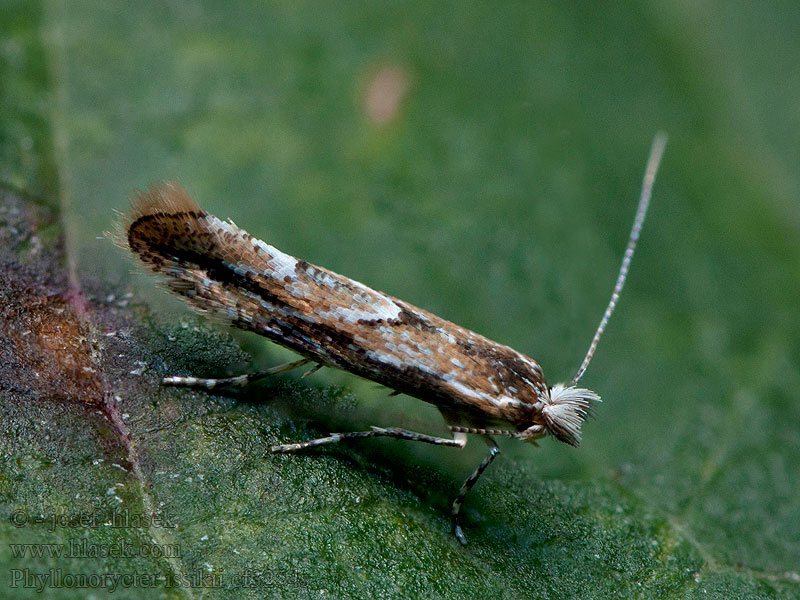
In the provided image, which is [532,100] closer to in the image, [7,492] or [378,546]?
[378,546]

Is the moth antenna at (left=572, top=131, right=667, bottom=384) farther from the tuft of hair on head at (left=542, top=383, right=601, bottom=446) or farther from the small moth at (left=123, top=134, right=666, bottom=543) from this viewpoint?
the small moth at (left=123, top=134, right=666, bottom=543)

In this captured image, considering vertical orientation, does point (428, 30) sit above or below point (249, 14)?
above

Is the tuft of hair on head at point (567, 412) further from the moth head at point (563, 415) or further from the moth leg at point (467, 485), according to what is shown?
the moth leg at point (467, 485)

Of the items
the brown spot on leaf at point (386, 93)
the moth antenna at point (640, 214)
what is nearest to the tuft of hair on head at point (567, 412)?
the moth antenna at point (640, 214)

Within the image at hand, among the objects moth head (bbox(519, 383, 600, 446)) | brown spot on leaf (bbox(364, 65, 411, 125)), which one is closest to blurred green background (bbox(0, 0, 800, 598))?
brown spot on leaf (bbox(364, 65, 411, 125))

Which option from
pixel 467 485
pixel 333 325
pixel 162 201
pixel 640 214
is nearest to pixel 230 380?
pixel 333 325

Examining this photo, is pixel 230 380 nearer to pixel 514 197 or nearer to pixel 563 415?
pixel 563 415

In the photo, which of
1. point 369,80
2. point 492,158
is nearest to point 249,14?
point 369,80
